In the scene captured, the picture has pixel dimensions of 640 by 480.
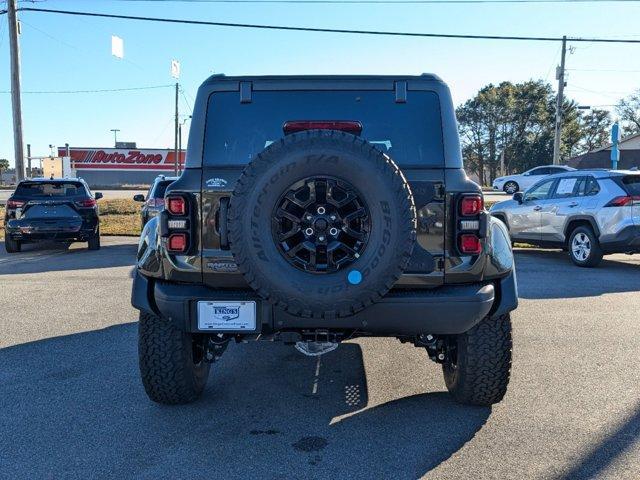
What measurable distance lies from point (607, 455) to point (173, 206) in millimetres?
2647

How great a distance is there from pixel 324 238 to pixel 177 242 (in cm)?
88

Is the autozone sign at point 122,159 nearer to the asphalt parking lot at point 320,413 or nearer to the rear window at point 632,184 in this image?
the rear window at point 632,184

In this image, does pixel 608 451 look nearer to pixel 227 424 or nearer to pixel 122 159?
pixel 227 424

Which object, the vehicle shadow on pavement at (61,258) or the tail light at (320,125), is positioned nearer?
the tail light at (320,125)

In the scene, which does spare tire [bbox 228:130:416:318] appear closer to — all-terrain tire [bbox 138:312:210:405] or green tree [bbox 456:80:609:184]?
all-terrain tire [bbox 138:312:210:405]

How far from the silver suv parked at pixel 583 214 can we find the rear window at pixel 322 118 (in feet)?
22.6

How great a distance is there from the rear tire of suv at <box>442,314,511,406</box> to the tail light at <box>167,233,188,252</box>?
1.73m

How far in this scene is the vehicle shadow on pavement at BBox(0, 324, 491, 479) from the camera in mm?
2953

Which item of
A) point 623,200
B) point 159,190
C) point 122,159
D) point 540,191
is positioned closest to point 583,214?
point 623,200

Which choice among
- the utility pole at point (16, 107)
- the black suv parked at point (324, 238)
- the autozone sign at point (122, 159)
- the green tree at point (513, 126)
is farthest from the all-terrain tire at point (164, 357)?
the autozone sign at point (122, 159)

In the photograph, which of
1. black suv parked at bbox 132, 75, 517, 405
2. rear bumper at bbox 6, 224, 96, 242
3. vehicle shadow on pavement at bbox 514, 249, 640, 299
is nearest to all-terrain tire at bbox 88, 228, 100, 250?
rear bumper at bbox 6, 224, 96, 242

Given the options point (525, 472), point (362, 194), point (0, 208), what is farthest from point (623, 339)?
point (0, 208)

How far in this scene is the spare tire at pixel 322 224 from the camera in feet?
9.21

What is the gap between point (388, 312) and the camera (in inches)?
121
